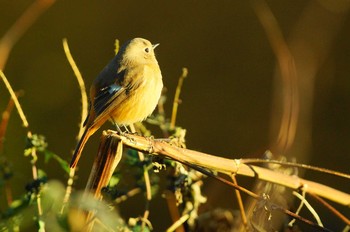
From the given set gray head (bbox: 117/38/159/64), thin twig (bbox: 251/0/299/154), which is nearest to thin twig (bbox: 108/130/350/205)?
thin twig (bbox: 251/0/299/154)

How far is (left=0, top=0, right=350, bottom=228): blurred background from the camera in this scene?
5488mm

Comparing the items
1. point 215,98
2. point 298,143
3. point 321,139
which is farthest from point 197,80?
point 298,143

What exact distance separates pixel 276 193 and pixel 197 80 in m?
3.15

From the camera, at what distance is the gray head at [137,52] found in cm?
381

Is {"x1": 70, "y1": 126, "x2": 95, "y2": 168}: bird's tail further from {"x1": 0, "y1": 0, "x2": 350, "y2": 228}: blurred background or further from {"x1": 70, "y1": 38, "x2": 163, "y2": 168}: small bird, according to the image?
{"x1": 0, "y1": 0, "x2": 350, "y2": 228}: blurred background

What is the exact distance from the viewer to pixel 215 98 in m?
5.66

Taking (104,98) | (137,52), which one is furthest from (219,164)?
(137,52)

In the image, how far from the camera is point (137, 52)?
391 centimetres

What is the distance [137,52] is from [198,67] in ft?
5.95

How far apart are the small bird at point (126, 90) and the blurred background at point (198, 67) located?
1.68 m

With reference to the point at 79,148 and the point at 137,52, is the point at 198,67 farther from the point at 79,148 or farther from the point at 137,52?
the point at 79,148

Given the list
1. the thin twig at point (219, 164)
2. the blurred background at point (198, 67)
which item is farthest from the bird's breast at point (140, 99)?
the blurred background at point (198, 67)

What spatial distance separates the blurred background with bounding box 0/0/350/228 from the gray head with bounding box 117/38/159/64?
1481mm

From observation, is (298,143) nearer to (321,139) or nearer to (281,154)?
(281,154)
